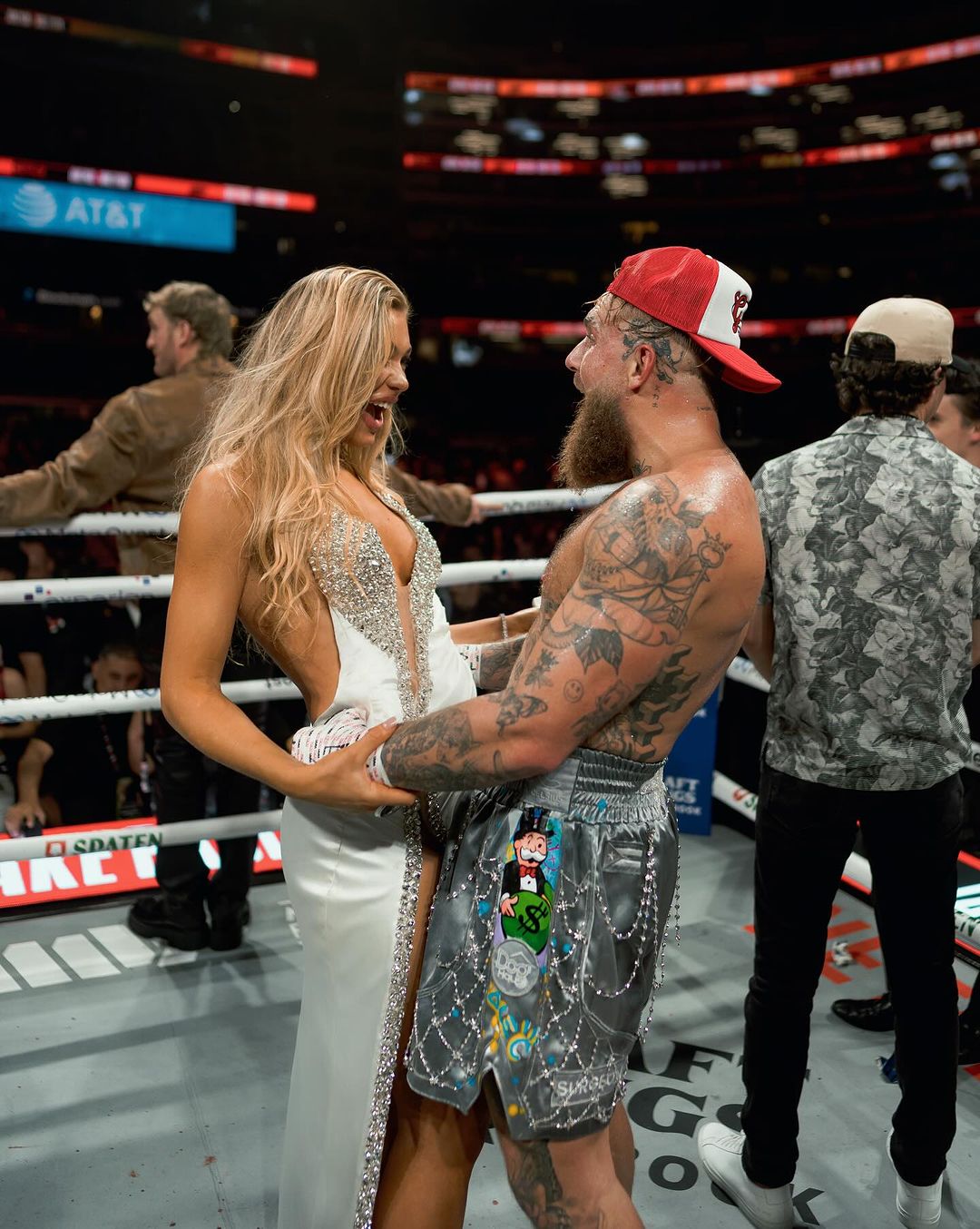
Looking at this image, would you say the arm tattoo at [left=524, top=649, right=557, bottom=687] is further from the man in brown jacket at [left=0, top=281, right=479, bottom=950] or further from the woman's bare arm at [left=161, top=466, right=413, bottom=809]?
the man in brown jacket at [left=0, top=281, right=479, bottom=950]

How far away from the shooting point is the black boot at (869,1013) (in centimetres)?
249

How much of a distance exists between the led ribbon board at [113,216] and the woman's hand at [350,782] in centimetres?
1175

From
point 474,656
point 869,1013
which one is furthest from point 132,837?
point 869,1013

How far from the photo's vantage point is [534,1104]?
4.30 feet

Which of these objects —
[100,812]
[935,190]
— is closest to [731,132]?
[935,190]

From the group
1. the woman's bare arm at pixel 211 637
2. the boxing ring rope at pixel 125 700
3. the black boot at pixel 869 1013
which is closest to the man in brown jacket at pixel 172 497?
the boxing ring rope at pixel 125 700

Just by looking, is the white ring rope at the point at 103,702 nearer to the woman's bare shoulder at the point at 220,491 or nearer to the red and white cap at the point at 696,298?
the woman's bare shoulder at the point at 220,491

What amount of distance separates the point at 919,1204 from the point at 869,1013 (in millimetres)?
650

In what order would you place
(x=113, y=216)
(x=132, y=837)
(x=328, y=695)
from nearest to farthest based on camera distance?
(x=328, y=695) → (x=132, y=837) → (x=113, y=216)

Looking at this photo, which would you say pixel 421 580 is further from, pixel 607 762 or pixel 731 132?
pixel 731 132

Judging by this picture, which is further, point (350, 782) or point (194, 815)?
point (194, 815)

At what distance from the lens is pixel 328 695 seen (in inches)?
57.7

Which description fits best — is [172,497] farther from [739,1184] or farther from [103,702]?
[739,1184]

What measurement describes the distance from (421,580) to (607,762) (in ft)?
1.31
